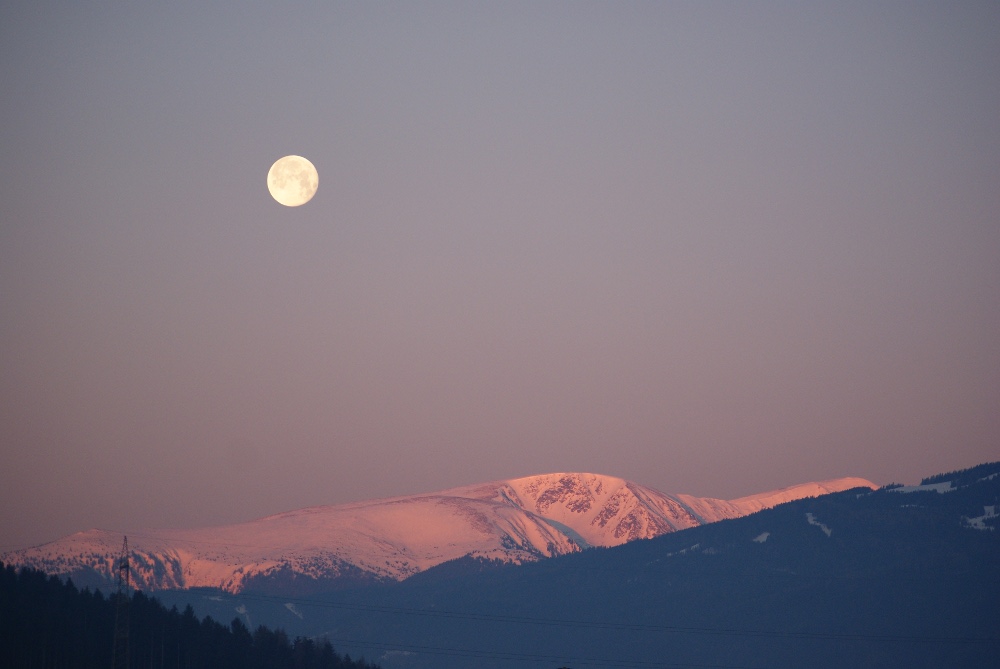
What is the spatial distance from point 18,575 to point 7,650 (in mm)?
27258

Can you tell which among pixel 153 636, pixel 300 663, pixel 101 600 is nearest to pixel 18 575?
pixel 101 600

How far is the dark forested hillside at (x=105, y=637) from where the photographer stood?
148 m

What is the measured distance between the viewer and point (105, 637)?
15775 centimetres

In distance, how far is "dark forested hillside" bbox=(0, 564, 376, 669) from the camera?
14838 centimetres

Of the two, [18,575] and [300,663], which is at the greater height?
[18,575]

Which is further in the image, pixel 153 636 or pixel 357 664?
pixel 357 664

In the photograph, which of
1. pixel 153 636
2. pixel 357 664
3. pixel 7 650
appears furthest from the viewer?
pixel 357 664

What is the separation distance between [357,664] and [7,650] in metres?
49.6

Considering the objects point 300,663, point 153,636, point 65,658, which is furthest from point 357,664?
point 65,658

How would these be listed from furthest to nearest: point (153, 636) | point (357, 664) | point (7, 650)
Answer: point (357, 664) → point (153, 636) → point (7, 650)

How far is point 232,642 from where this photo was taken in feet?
550

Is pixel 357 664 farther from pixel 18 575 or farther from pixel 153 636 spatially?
pixel 18 575

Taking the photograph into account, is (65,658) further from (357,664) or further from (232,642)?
(357,664)

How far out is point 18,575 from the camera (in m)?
170
